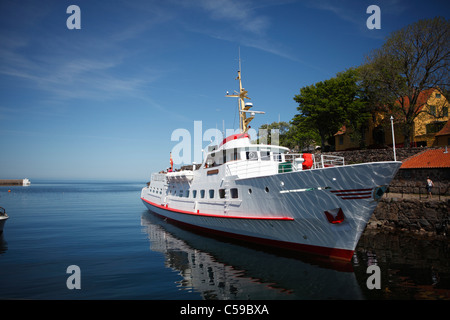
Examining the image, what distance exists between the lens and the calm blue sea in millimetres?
8859

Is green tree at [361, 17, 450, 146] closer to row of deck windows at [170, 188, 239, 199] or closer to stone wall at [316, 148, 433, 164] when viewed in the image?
stone wall at [316, 148, 433, 164]

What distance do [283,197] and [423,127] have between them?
31.2 m

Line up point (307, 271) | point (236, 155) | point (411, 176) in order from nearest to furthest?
point (307, 271), point (236, 155), point (411, 176)

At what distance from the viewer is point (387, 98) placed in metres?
30.3

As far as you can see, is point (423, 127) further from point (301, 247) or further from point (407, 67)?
point (301, 247)

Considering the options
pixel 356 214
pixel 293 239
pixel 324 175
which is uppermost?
pixel 324 175

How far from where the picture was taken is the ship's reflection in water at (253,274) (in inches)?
348

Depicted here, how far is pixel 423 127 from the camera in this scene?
3259cm

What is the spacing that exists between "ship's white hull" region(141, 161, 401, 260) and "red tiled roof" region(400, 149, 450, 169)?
48.2 feet

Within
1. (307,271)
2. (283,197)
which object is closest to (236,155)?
(283,197)

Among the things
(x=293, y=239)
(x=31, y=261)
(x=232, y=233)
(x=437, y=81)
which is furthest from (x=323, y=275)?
(x=437, y=81)

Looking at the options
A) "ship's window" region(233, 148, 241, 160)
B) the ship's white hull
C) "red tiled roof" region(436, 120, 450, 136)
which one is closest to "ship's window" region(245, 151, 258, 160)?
"ship's window" region(233, 148, 241, 160)
